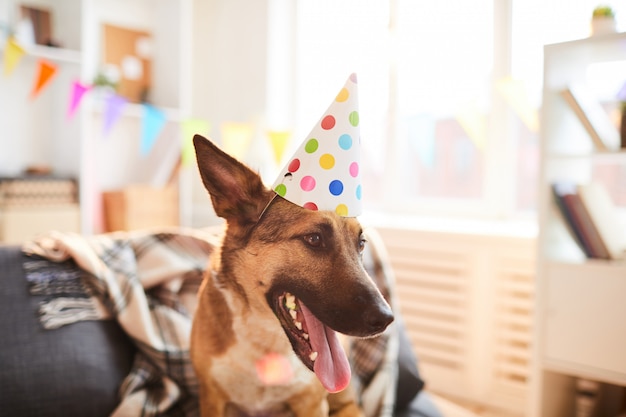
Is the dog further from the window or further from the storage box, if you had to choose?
the storage box

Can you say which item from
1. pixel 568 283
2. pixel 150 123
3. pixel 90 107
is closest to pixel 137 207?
pixel 150 123

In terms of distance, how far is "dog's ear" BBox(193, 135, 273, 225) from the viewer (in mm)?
717

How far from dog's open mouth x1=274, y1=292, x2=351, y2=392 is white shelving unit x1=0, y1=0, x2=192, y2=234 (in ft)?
7.62

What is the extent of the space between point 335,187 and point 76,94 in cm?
234

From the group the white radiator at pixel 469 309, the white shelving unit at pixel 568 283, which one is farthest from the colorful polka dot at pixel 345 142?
the white radiator at pixel 469 309

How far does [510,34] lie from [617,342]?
5.40 ft

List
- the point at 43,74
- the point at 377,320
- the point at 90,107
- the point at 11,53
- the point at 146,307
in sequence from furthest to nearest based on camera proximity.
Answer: the point at 90,107
the point at 43,74
the point at 11,53
the point at 146,307
the point at 377,320

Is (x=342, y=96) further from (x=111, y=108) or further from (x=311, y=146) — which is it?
(x=111, y=108)

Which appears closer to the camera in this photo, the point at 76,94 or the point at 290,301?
the point at 290,301

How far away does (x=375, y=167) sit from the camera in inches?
130

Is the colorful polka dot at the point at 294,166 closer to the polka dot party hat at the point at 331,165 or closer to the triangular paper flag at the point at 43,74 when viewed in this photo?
the polka dot party hat at the point at 331,165

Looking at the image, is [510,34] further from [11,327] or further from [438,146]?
[11,327]

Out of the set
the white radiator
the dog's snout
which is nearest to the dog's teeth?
the dog's snout

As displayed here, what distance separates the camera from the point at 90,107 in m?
2.76
